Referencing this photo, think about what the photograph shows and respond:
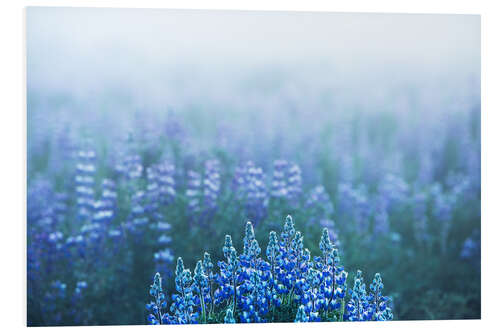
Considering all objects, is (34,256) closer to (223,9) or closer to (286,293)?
(286,293)

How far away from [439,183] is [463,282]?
0.65 m

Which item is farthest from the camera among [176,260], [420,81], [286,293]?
[420,81]

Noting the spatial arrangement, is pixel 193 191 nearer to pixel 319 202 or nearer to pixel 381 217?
pixel 319 202

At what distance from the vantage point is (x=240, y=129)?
12.5ft

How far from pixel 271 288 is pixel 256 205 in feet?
1.81

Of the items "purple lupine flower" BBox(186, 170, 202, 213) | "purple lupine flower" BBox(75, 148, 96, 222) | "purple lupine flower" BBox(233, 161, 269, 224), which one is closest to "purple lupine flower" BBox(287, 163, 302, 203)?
"purple lupine flower" BBox(233, 161, 269, 224)

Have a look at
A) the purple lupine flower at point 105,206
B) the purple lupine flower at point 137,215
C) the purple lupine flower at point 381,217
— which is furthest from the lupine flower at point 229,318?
the purple lupine flower at point 381,217

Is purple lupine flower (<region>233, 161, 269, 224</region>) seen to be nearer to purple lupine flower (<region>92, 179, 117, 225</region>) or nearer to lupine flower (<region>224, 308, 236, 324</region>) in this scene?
lupine flower (<region>224, 308, 236, 324</region>)

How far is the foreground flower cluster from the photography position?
3.29m

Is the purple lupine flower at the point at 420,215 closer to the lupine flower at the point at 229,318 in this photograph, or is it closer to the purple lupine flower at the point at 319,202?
the purple lupine flower at the point at 319,202

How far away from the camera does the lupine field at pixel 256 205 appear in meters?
3.39

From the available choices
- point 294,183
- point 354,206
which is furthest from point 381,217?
point 294,183

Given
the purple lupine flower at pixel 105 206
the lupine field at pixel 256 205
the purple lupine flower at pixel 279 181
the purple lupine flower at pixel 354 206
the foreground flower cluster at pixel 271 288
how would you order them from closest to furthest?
the foreground flower cluster at pixel 271 288 → the lupine field at pixel 256 205 → the purple lupine flower at pixel 105 206 → the purple lupine flower at pixel 279 181 → the purple lupine flower at pixel 354 206
